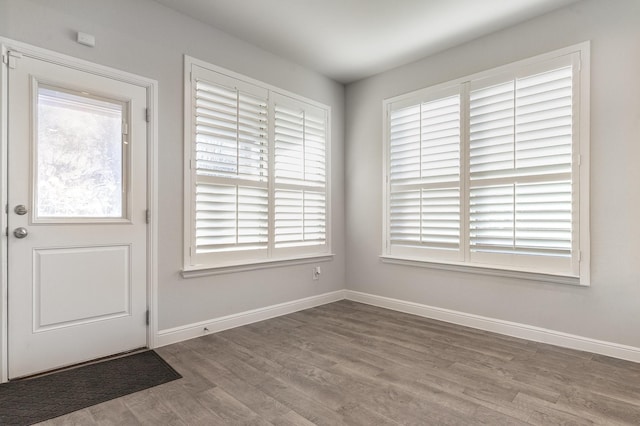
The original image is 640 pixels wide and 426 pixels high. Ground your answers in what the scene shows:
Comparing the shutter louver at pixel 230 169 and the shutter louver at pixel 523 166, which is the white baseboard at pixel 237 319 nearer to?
the shutter louver at pixel 230 169

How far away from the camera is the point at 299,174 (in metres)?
4.13

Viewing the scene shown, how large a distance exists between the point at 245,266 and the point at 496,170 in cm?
259

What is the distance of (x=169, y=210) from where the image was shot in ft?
9.91

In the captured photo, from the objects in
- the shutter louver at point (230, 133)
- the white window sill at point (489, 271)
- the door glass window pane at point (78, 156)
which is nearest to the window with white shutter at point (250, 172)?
the shutter louver at point (230, 133)

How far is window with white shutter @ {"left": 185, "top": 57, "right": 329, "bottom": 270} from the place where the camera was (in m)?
3.19

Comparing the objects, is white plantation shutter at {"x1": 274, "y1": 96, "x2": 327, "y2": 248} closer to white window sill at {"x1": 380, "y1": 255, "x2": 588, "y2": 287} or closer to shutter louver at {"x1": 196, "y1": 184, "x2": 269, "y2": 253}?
shutter louver at {"x1": 196, "y1": 184, "x2": 269, "y2": 253}

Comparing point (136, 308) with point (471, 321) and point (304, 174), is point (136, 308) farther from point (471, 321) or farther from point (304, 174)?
point (471, 321)

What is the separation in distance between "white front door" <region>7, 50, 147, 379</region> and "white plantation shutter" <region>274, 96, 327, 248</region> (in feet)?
4.68

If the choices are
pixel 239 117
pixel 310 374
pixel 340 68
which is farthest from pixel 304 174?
pixel 310 374

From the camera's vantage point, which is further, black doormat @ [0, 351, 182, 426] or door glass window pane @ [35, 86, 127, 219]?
door glass window pane @ [35, 86, 127, 219]

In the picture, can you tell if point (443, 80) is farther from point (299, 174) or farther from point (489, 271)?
point (489, 271)

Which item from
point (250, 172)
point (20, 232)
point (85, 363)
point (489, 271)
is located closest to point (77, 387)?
point (85, 363)

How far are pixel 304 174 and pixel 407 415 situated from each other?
2815 mm

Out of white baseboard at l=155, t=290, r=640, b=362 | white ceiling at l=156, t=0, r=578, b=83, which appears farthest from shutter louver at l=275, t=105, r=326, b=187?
white baseboard at l=155, t=290, r=640, b=362
